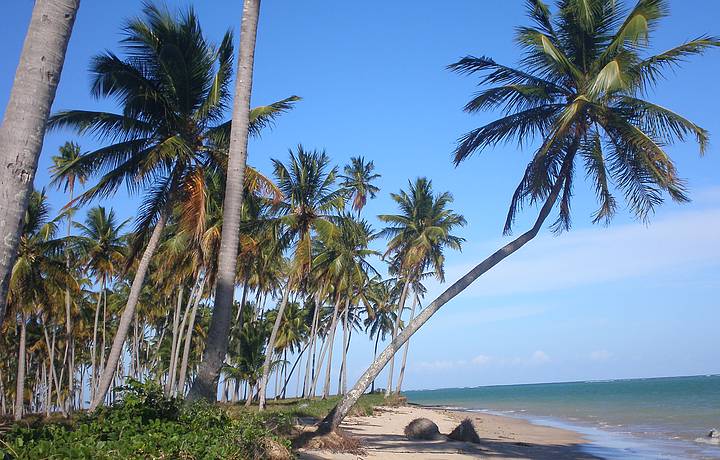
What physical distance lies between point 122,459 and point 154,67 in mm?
11429

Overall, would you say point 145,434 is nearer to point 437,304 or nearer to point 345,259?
point 437,304

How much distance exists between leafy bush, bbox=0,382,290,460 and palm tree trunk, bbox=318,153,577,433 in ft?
14.3

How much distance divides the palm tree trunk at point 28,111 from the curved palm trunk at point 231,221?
413 centimetres

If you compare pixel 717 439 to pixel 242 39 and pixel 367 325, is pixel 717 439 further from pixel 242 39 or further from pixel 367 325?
pixel 367 325

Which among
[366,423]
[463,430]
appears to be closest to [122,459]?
Answer: [463,430]

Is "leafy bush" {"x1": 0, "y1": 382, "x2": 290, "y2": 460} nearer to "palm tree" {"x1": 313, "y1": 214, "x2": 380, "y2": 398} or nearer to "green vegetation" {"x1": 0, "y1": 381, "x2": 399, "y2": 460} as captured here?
"green vegetation" {"x1": 0, "y1": 381, "x2": 399, "y2": 460}

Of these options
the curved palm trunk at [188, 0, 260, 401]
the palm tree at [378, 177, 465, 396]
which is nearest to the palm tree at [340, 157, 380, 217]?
the palm tree at [378, 177, 465, 396]

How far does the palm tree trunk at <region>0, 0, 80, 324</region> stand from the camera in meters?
4.50

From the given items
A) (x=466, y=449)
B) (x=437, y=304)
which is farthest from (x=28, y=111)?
(x=466, y=449)

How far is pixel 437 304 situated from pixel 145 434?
8.45 m

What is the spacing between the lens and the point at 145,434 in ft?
19.0

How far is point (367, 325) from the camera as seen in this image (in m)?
61.3

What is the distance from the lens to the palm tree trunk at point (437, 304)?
40.3ft

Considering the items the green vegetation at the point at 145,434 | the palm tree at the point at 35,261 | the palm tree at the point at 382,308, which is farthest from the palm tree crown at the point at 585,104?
the palm tree at the point at 382,308
